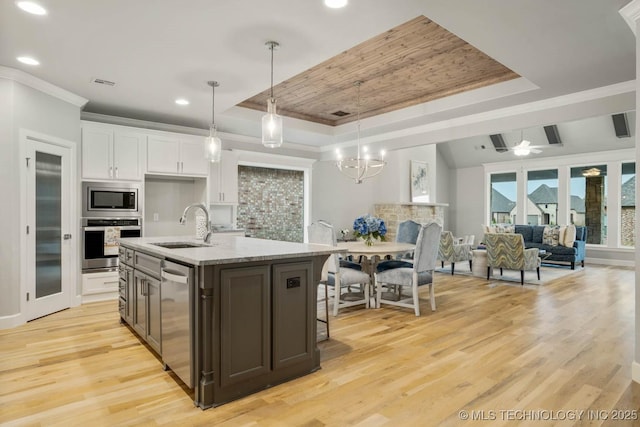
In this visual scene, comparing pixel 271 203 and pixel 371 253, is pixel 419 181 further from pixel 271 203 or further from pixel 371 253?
pixel 371 253

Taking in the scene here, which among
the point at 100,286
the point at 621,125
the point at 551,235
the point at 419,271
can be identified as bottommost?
the point at 100,286

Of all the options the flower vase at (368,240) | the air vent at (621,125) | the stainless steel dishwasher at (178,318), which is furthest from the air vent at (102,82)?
the air vent at (621,125)

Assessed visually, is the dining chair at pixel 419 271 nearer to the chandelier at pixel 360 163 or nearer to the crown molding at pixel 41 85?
the chandelier at pixel 360 163

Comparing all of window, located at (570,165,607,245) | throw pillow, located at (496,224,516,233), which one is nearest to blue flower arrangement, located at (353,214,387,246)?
throw pillow, located at (496,224,516,233)

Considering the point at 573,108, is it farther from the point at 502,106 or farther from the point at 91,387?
the point at 91,387

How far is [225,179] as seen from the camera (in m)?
6.09

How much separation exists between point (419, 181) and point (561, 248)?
3497 mm

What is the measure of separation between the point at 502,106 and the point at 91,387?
16.5ft

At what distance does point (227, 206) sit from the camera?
633cm

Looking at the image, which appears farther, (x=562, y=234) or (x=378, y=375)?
(x=562, y=234)

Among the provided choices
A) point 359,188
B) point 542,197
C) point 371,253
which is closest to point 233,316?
point 371,253

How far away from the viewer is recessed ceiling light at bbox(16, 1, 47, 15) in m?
2.52

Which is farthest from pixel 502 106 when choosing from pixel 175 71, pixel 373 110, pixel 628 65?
pixel 175 71

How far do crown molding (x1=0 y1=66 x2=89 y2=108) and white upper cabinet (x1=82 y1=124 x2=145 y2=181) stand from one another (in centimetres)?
34
